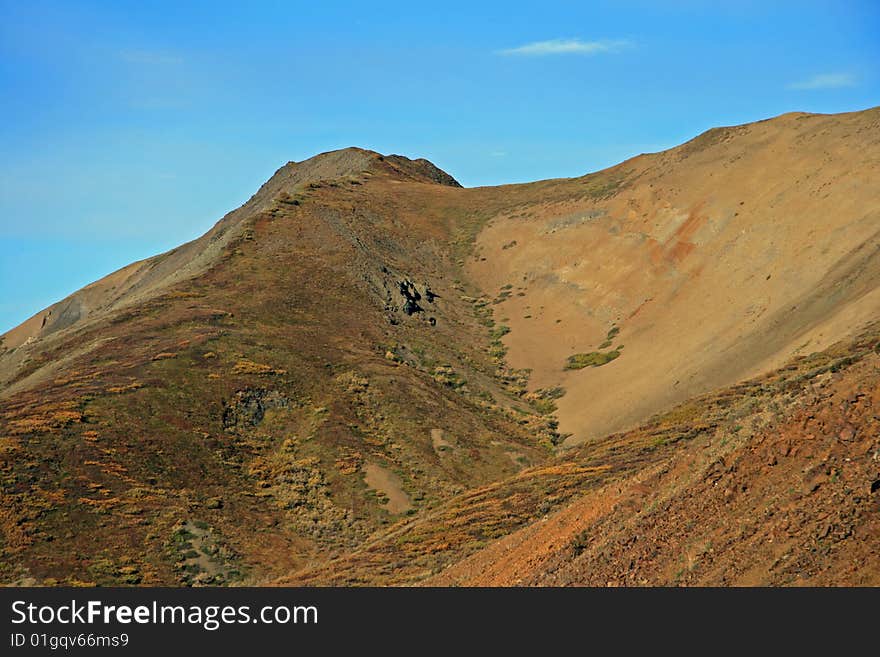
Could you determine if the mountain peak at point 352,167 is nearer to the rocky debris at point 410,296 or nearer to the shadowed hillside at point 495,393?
the shadowed hillside at point 495,393

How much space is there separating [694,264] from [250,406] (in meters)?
35.1

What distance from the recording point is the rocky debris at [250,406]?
54.8m

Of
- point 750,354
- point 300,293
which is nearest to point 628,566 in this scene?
point 750,354

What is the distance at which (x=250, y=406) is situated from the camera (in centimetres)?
5612

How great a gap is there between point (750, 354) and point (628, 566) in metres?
36.1

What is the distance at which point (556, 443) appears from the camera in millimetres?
61188

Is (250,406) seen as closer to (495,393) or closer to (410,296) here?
(495,393)

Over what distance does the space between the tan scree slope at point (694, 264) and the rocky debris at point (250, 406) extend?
53.6ft

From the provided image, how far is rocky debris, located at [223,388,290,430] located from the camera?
54.8m

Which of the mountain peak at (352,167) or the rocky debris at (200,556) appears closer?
the rocky debris at (200,556)

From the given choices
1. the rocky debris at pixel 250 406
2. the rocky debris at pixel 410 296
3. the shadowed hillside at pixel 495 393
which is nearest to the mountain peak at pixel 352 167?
the shadowed hillside at pixel 495 393

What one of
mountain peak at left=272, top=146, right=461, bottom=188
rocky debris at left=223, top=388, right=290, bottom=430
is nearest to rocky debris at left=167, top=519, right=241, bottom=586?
rocky debris at left=223, top=388, right=290, bottom=430

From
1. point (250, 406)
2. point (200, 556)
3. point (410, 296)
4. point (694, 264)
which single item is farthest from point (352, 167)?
point (200, 556)
